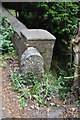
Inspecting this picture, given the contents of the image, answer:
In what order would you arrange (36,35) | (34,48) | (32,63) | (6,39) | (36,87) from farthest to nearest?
(6,39) < (36,35) < (34,48) < (32,63) < (36,87)

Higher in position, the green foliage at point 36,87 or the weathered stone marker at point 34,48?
the weathered stone marker at point 34,48

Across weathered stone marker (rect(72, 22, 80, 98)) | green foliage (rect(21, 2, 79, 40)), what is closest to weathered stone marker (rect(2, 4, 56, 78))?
weathered stone marker (rect(72, 22, 80, 98))

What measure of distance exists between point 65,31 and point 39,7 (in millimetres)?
961

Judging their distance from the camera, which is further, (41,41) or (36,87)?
(41,41)

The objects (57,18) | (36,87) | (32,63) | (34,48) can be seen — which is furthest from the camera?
(57,18)

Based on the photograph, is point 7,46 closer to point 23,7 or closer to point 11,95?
point 11,95

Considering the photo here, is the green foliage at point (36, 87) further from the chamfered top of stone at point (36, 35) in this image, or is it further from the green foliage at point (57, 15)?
the green foliage at point (57, 15)

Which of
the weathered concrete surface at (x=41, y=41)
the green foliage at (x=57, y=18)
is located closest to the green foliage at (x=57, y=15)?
the green foliage at (x=57, y=18)

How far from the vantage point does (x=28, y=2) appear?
6824 mm

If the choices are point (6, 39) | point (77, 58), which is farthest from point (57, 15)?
point (77, 58)

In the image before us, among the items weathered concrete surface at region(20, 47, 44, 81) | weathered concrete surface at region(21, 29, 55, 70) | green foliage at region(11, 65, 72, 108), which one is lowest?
green foliage at region(11, 65, 72, 108)

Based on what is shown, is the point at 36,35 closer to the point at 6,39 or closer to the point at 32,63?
the point at 32,63

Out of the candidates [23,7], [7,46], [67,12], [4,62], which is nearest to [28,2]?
[23,7]

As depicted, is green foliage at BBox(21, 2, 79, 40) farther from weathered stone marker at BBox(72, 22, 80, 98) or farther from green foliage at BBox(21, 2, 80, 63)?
weathered stone marker at BBox(72, 22, 80, 98)
